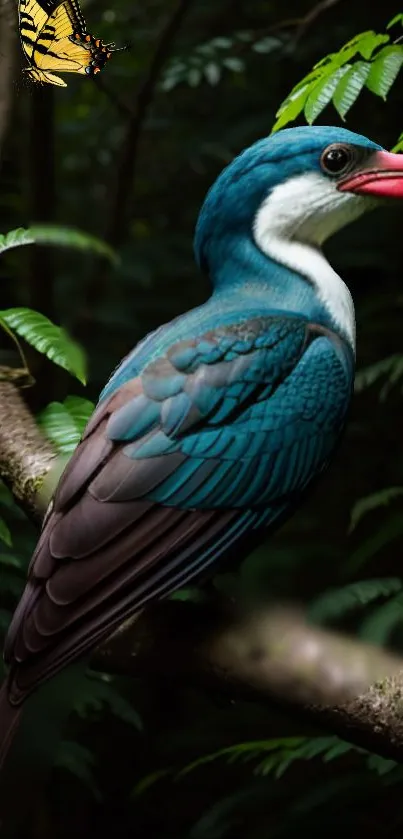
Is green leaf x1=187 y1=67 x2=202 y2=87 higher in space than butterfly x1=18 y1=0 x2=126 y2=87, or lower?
lower

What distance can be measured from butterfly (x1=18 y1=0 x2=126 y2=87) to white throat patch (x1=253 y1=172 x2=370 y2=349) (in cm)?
28

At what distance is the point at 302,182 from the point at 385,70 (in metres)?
0.22

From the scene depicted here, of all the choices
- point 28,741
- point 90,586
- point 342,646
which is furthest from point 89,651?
point 28,741

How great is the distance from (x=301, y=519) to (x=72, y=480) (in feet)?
3.64

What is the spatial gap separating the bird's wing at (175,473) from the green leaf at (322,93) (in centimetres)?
26

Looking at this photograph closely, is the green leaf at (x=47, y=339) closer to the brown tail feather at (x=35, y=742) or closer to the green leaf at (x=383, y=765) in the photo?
the brown tail feather at (x=35, y=742)

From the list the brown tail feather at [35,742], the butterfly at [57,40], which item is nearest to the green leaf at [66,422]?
the brown tail feather at [35,742]

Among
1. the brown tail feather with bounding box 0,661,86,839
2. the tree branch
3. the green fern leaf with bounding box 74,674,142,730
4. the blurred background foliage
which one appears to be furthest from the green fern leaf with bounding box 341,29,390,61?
the green fern leaf with bounding box 74,674,142,730

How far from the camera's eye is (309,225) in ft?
3.31

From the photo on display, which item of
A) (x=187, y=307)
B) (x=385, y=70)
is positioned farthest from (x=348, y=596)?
(x=187, y=307)

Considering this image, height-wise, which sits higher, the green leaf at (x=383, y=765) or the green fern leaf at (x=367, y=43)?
the green fern leaf at (x=367, y=43)

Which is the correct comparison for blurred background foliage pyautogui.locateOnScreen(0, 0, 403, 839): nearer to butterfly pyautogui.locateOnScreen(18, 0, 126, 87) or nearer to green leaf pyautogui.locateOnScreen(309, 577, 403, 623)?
green leaf pyautogui.locateOnScreen(309, 577, 403, 623)

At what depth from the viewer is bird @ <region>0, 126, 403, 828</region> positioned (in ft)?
2.81

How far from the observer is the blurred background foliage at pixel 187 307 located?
1.62 meters
